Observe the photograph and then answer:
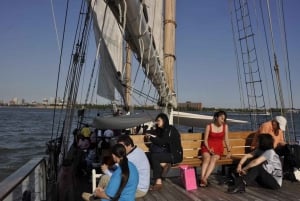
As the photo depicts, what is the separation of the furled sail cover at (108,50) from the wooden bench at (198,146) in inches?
80.6

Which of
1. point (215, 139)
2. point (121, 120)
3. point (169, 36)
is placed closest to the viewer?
point (215, 139)

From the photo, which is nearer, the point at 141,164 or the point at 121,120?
A: the point at 141,164

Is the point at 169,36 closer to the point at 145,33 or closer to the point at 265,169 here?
the point at 265,169

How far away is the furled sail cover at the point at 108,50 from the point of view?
25.6ft

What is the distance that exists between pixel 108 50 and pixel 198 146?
3.47 meters

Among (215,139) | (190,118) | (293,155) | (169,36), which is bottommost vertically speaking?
(293,155)

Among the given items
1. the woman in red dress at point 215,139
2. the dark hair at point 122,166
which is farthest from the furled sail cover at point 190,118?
the dark hair at point 122,166

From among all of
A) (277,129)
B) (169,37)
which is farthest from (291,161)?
(169,37)

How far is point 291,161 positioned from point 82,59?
431 centimetres

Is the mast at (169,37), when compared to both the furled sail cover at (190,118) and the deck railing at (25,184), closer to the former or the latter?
the furled sail cover at (190,118)

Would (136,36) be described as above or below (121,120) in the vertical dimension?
above

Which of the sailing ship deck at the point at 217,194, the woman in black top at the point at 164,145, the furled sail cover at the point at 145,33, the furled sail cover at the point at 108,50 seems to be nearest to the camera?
the furled sail cover at the point at 145,33

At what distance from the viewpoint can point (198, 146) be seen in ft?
23.2

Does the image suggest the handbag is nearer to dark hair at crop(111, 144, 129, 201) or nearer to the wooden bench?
the wooden bench
